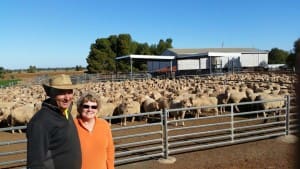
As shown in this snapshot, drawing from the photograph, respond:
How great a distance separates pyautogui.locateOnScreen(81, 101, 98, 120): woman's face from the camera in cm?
353

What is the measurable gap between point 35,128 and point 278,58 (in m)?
89.8

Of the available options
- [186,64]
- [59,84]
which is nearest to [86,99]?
[59,84]

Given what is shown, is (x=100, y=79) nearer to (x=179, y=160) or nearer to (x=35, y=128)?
(x=179, y=160)

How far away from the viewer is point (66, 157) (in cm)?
285

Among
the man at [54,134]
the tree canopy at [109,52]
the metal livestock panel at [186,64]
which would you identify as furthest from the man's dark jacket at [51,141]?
the tree canopy at [109,52]

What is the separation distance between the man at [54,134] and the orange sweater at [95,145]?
384 mm

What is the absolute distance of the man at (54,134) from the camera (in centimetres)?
259

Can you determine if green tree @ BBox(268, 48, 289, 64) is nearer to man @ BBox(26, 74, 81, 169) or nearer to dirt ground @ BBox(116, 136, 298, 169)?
dirt ground @ BBox(116, 136, 298, 169)

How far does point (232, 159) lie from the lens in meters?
8.06

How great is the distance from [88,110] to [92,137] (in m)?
0.29

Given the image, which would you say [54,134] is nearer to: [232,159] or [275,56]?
[232,159]

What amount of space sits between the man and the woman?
0.39 metres

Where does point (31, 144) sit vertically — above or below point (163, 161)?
above

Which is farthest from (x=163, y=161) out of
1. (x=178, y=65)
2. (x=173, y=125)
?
(x=178, y=65)
